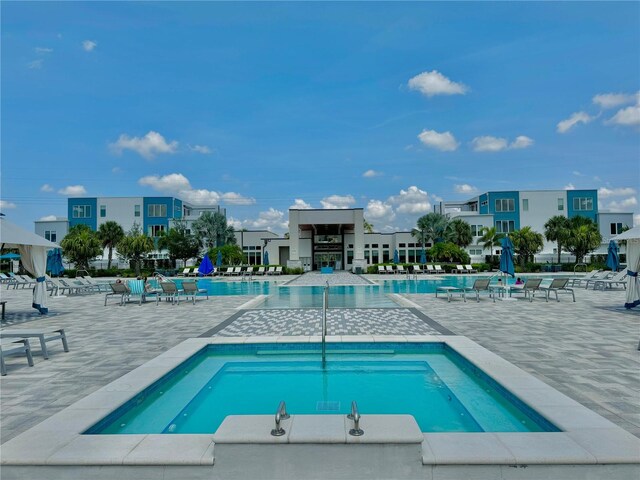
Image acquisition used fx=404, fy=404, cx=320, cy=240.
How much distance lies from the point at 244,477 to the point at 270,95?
19.3 m

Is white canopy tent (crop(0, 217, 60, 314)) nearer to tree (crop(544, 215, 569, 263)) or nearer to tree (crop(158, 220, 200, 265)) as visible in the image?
tree (crop(158, 220, 200, 265))

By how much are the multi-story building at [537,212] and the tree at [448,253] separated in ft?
24.1

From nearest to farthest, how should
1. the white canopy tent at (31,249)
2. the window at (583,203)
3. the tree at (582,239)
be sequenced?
1. the white canopy tent at (31,249)
2. the tree at (582,239)
3. the window at (583,203)

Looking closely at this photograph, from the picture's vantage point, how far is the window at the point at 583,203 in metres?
48.5

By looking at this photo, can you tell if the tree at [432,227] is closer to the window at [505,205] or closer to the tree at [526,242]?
the tree at [526,242]

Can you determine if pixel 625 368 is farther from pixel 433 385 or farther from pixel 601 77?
pixel 601 77

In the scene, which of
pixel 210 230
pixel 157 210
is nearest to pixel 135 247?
pixel 210 230

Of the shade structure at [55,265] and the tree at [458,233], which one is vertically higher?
the tree at [458,233]

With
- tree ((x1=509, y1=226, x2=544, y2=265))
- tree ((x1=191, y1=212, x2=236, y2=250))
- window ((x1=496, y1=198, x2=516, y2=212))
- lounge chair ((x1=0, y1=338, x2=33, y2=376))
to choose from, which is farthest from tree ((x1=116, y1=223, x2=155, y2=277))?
window ((x1=496, y1=198, x2=516, y2=212))

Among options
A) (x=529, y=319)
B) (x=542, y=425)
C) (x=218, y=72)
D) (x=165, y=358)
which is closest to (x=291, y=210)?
(x=218, y=72)

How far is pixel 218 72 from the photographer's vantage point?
54.3 feet

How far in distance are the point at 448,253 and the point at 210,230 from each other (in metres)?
24.8

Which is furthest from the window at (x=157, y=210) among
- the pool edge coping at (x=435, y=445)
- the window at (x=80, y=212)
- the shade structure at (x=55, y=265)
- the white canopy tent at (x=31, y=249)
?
the pool edge coping at (x=435, y=445)

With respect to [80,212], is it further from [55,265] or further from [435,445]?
[435,445]
